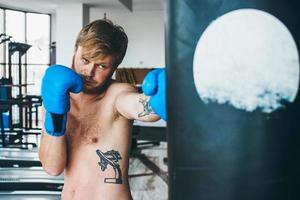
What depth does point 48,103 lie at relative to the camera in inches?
39.6

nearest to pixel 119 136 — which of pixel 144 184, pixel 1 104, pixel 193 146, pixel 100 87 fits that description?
pixel 100 87

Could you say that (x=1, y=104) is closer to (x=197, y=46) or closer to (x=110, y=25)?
(x=110, y=25)

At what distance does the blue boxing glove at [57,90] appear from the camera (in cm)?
98

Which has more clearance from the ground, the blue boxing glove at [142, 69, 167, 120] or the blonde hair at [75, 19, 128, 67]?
the blonde hair at [75, 19, 128, 67]

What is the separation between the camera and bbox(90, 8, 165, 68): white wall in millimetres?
8516

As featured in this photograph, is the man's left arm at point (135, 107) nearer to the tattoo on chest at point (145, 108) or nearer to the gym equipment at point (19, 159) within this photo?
the tattoo on chest at point (145, 108)

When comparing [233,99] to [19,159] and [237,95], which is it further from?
[19,159]

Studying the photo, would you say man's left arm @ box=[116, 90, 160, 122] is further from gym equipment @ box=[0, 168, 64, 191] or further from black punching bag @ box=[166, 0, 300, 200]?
gym equipment @ box=[0, 168, 64, 191]

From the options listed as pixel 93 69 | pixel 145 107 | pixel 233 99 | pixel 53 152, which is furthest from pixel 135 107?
pixel 233 99

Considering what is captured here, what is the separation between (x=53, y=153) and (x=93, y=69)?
0.27 meters

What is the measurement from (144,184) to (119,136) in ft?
8.06

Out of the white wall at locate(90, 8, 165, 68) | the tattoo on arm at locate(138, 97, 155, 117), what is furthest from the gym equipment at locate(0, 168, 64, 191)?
the white wall at locate(90, 8, 165, 68)

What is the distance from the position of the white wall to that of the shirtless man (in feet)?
24.0

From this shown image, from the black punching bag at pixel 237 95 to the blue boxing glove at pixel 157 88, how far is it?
0.22m
